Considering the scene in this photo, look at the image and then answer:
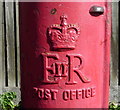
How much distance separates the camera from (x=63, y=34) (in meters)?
1.92

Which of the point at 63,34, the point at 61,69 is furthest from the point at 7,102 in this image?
the point at 63,34

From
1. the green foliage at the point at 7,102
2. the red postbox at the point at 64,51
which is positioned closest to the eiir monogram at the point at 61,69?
the red postbox at the point at 64,51

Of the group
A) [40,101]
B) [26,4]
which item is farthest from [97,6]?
[40,101]

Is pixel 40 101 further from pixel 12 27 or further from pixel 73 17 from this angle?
pixel 12 27

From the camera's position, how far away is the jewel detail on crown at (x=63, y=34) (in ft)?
6.30

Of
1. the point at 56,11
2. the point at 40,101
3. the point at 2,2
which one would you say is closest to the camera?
the point at 56,11

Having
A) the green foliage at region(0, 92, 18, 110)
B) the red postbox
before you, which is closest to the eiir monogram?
the red postbox

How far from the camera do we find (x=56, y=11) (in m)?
1.92

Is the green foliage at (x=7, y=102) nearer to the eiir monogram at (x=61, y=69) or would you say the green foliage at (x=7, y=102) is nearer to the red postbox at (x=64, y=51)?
the red postbox at (x=64, y=51)

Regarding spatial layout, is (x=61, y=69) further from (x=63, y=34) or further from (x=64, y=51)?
(x=63, y=34)

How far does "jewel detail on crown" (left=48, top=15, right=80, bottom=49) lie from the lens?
1.92 metres

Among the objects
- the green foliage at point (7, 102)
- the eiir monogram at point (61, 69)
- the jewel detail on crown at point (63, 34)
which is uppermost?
the jewel detail on crown at point (63, 34)

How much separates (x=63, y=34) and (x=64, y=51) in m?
0.12

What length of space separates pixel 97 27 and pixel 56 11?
0.32m
